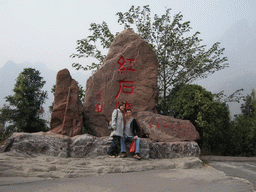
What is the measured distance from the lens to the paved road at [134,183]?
106 inches

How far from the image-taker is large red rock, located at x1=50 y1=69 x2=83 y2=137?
A: 578 centimetres

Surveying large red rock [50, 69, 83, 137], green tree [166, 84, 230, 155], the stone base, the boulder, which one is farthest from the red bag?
green tree [166, 84, 230, 155]

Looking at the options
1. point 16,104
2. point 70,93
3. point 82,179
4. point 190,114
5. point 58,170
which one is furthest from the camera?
point 16,104

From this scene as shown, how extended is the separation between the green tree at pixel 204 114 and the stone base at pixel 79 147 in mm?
1282

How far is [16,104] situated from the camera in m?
8.17

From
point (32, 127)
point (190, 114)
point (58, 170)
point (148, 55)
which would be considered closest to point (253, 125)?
point (190, 114)

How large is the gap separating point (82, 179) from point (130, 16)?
7607mm

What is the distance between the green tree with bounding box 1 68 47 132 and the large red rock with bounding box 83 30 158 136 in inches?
130

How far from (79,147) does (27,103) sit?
4.42m

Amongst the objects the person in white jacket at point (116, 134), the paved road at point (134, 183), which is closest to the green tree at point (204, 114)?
the person in white jacket at point (116, 134)

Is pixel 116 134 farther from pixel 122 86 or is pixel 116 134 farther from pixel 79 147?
pixel 122 86

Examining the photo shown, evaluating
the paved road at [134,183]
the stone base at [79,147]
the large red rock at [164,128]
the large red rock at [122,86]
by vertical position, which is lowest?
the paved road at [134,183]

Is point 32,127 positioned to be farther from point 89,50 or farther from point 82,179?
point 82,179

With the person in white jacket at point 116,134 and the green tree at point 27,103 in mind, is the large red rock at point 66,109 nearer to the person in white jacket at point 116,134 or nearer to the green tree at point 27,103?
the person in white jacket at point 116,134
